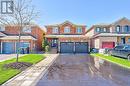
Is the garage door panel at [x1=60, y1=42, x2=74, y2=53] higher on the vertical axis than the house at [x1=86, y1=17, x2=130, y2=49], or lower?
lower

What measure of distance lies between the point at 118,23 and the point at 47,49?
1539 centimetres

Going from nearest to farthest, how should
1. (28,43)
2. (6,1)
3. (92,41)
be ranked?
(6,1)
(28,43)
(92,41)

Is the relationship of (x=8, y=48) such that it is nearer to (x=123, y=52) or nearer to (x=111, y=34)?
(x=111, y=34)

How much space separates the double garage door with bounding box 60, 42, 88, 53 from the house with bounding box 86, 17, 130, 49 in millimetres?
2439

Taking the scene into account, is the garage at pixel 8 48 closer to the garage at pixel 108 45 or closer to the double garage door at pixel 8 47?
the double garage door at pixel 8 47

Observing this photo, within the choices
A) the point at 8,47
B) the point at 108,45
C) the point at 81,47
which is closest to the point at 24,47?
the point at 8,47

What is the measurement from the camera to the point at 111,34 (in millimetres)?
40031

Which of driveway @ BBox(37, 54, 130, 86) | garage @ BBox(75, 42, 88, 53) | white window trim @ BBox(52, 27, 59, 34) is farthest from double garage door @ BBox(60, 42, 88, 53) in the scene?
driveway @ BBox(37, 54, 130, 86)

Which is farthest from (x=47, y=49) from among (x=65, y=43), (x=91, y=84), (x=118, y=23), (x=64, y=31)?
(x=91, y=84)

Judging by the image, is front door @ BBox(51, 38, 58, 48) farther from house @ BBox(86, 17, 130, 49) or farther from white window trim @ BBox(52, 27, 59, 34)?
house @ BBox(86, 17, 130, 49)

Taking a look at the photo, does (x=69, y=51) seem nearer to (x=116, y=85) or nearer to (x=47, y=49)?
(x=47, y=49)

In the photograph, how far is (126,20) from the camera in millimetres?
43156

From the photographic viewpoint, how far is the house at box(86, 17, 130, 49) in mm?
39219

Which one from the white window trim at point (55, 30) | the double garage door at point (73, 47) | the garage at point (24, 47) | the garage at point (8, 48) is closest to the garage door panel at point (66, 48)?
the double garage door at point (73, 47)
